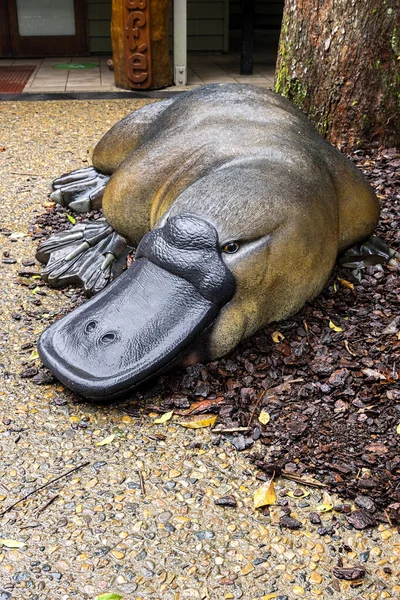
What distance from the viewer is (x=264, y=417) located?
2600mm

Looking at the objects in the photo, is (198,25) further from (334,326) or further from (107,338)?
(107,338)

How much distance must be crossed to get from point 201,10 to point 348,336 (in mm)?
8111

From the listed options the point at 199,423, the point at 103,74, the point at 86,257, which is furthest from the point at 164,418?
the point at 103,74

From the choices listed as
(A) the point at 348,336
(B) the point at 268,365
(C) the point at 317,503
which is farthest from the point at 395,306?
(C) the point at 317,503

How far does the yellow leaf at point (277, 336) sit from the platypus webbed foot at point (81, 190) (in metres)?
2.05

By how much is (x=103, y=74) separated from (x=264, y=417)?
7.06m

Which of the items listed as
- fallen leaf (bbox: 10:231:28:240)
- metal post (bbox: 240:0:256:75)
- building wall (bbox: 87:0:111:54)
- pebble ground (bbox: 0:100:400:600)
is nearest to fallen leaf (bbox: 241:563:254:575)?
pebble ground (bbox: 0:100:400:600)

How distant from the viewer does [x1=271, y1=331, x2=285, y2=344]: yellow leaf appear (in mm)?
2906

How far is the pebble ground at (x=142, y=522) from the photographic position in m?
1.96

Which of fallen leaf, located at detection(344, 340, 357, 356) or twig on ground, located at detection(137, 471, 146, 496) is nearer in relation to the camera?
twig on ground, located at detection(137, 471, 146, 496)

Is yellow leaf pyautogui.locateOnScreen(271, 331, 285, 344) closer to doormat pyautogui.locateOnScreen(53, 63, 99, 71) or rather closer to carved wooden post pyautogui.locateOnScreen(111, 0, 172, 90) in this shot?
carved wooden post pyautogui.locateOnScreen(111, 0, 172, 90)

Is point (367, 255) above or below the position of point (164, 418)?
above

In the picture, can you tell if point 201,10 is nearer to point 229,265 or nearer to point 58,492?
point 229,265

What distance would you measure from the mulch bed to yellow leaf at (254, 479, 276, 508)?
67 millimetres
